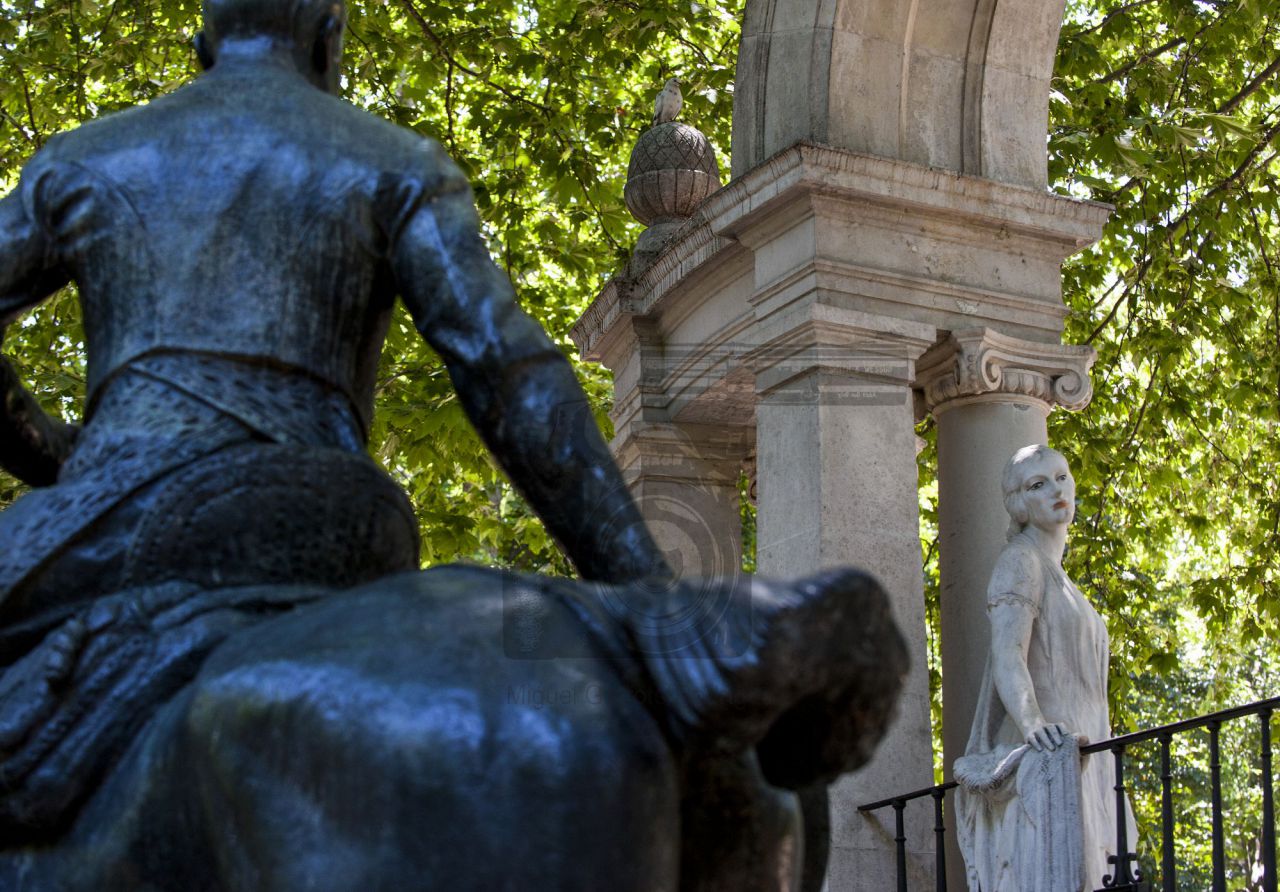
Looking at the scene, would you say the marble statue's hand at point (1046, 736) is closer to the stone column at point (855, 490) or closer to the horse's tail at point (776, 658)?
the stone column at point (855, 490)

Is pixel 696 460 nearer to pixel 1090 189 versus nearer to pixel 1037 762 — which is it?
pixel 1037 762

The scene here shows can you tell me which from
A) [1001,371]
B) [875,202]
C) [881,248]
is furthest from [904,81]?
[1001,371]

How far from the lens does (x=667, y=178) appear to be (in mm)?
10086

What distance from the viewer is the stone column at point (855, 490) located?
25.8 feet

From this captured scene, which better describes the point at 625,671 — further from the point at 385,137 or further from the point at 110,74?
the point at 110,74

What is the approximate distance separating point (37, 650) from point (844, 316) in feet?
21.3

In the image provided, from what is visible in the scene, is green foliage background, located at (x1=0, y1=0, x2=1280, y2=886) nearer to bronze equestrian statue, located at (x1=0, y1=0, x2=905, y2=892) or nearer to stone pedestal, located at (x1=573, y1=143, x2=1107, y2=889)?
stone pedestal, located at (x1=573, y1=143, x2=1107, y2=889)

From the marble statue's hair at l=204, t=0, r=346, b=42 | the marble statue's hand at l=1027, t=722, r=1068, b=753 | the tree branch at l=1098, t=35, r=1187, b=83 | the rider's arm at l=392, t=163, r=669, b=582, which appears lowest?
the rider's arm at l=392, t=163, r=669, b=582

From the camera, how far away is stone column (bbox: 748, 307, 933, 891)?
786 centimetres

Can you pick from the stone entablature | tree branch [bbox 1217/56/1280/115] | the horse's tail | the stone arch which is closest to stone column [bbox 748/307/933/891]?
the stone entablature

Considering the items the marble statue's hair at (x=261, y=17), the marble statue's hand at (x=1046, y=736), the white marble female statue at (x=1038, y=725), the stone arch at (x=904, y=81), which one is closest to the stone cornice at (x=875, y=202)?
the stone arch at (x=904, y=81)

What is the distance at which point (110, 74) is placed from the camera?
11.9 m

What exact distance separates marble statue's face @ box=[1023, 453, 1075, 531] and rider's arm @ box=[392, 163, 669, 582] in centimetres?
541

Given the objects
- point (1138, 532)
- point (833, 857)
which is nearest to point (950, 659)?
point (833, 857)
